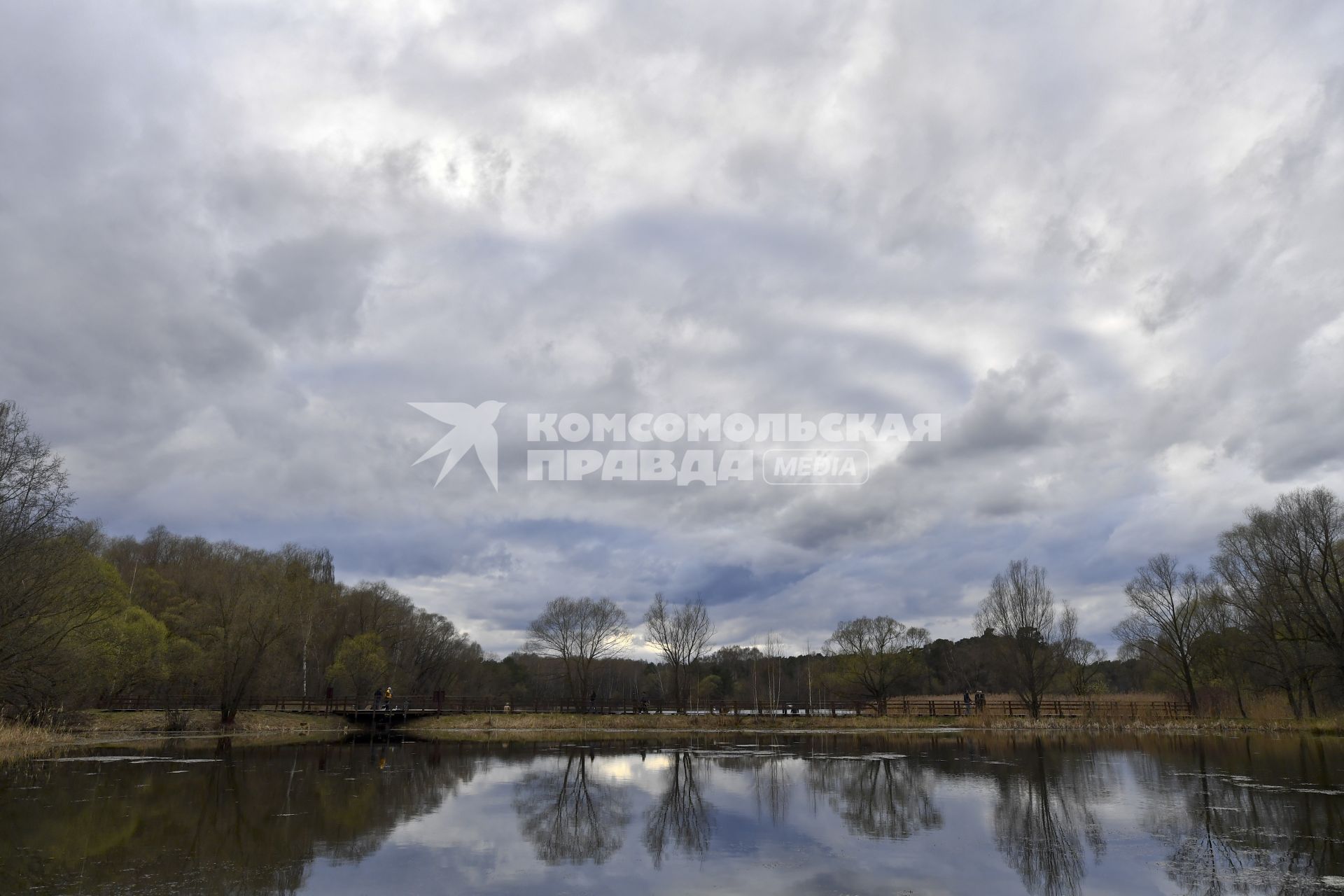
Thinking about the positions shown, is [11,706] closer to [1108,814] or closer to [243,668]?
[243,668]

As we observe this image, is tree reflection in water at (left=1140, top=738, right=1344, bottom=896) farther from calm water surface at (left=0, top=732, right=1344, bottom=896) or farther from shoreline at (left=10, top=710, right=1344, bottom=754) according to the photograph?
shoreline at (left=10, top=710, right=1344, bottom=754)

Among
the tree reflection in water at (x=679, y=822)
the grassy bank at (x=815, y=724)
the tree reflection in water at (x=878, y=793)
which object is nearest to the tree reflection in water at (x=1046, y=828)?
the tree reflection in water at (x=878, y=793)

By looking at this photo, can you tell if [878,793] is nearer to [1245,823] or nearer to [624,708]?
[1245,823]

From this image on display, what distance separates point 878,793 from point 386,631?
72.4m

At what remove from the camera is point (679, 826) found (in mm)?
14531

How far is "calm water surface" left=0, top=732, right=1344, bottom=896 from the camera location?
10.2 metres

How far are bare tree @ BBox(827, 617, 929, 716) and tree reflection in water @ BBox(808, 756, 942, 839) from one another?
36.0 metres

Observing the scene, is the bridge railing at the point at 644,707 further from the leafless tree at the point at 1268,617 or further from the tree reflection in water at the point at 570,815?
the tree reflection in water at the point at 570,815

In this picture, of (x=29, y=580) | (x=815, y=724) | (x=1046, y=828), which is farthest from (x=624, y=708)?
(x=1046, y=828)

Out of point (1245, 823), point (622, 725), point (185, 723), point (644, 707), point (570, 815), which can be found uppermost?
point (1245, 823)

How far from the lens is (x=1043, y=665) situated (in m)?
52.6

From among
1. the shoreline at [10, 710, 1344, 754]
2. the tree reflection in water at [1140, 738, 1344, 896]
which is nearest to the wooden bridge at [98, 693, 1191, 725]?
the shoreline at [10, 710, 1344, 754]

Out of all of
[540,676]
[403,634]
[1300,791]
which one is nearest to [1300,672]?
[1300,791]

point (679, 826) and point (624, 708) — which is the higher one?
point (679, 826)
